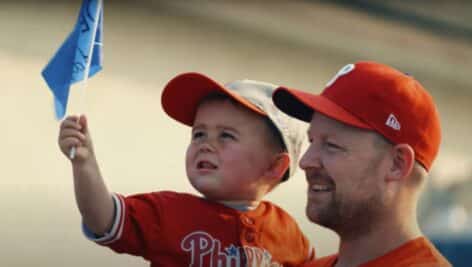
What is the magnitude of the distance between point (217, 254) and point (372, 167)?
0.48 meters

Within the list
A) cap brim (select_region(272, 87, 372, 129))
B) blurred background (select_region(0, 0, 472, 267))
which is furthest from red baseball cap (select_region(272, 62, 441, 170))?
blurred background (select_region(0, 0, 472, 267))

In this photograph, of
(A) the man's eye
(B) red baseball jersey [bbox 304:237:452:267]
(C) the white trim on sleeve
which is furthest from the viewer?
(C) the white trim on sleeve

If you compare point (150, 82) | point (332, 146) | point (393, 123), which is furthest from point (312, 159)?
point (150, 82)

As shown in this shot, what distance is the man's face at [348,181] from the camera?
7.18ft

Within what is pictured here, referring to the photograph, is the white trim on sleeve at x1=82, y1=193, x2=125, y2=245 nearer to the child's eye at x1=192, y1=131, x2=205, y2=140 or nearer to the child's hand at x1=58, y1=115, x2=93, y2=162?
the child's hand at x1=58, y1=115, x2=93, y2=162

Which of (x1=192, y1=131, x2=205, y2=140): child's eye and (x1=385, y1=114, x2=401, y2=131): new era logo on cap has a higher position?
(x1=385, y1=114, x2=401, y2=131): new era logo on cap

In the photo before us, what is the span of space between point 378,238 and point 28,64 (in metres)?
2.10

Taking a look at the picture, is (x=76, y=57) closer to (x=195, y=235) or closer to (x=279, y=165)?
(x=195, y=235)

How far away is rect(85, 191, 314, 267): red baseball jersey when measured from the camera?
246 cm

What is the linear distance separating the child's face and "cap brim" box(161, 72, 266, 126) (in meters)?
0.03

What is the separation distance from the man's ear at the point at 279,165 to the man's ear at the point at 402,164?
0.53m

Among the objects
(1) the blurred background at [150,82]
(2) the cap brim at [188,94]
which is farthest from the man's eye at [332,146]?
→ (1) the blurred background at [150,82]

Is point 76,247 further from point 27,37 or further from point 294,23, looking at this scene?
point 294,23

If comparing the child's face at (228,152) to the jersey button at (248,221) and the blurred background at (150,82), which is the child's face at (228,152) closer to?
the jersey button at (248,221)
